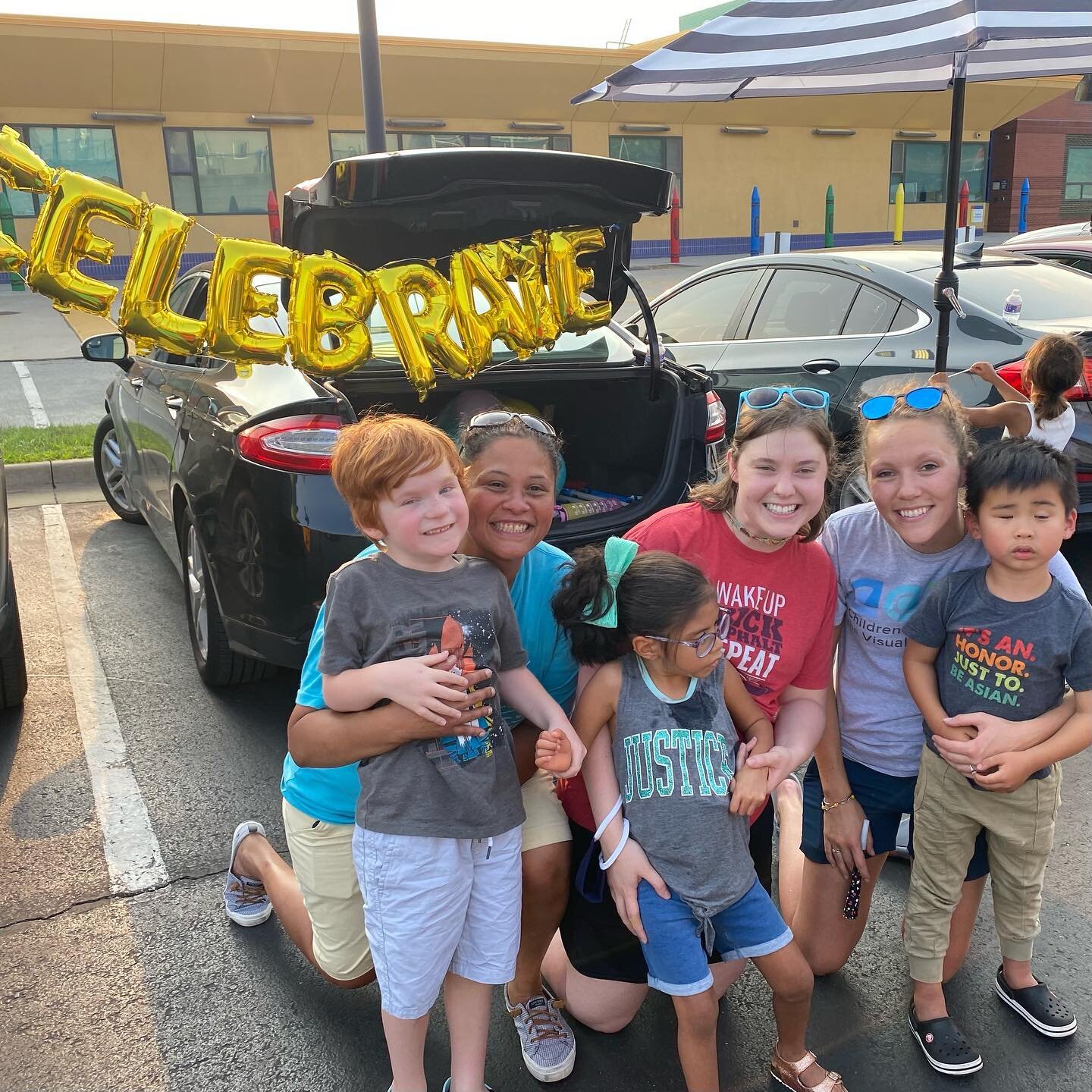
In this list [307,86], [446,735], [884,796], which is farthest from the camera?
[307,86]

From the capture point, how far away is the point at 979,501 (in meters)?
2.09

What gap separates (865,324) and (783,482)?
10.9ft

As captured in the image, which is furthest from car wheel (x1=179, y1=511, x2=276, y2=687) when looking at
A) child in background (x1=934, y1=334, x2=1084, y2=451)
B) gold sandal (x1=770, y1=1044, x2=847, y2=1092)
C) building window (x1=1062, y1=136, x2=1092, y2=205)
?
building window (x1=1062, y1=136, x2=1092, y2=205)

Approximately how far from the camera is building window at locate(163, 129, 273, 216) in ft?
66.4

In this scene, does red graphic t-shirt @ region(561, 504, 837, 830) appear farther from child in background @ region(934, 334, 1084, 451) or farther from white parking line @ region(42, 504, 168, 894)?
child in background @ region(934, 334, 1084, 451)

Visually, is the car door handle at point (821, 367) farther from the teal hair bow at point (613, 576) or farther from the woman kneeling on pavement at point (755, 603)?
the teal hair bow at point (613, 576)

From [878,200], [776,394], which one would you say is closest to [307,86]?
[878,200]

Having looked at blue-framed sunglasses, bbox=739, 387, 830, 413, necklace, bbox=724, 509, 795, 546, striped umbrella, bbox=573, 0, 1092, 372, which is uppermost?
striped umbrella, bbox=573, 0, 1092, 372

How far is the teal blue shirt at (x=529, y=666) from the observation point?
2041mm

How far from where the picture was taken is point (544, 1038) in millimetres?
2109

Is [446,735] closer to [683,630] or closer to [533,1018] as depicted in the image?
[683,630]

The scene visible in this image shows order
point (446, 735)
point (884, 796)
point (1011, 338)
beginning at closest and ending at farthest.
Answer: point (446, 735) < point (884, 796) < point (1011, 338)

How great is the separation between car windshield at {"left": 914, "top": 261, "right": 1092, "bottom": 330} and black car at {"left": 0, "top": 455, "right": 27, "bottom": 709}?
4.22 metres

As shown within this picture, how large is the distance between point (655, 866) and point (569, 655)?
1.56 feet
